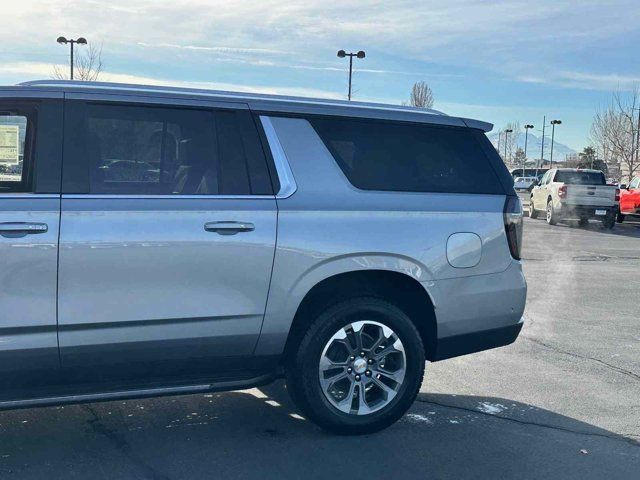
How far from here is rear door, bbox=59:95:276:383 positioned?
3689 mm

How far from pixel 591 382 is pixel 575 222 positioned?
18.6 metres

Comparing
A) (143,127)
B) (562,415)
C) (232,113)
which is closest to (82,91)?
(143,127)

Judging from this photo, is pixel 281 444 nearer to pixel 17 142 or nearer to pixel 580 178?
pixel 17 142

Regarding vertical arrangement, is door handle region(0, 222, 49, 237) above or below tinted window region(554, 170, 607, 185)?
below

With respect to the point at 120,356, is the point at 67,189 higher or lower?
higher

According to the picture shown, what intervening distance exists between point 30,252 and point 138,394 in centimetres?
94

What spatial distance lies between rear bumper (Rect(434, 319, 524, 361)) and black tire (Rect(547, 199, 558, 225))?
1794 cm

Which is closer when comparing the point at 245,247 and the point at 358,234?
the point at 245,247

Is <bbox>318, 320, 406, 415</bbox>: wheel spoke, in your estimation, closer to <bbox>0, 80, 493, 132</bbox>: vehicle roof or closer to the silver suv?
the silver suv

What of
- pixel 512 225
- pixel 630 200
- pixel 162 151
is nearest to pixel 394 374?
pixel 512 225

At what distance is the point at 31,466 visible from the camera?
3.81 meters

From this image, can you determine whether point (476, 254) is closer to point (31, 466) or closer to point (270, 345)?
point (270, 345)

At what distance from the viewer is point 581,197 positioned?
2098 cm

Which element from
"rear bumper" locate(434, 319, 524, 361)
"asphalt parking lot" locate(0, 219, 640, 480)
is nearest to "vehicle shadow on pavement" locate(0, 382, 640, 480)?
"asphalt parking lot" locate(0, 219, 640, 480)
